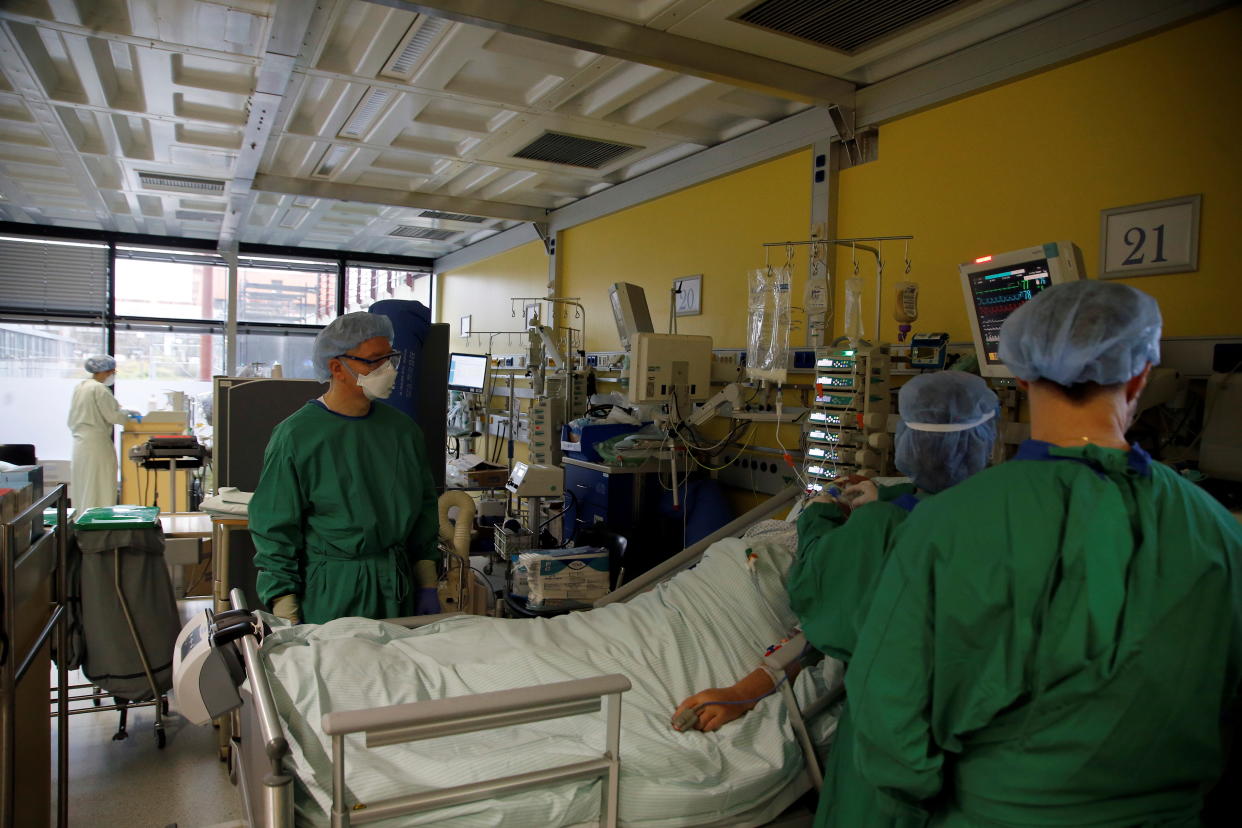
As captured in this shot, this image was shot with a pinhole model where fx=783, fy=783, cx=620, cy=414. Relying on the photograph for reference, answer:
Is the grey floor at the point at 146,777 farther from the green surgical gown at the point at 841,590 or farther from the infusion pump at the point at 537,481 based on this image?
the green surgical gown at the point at 841,590

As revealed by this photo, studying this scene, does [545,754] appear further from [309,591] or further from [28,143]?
[28,143]

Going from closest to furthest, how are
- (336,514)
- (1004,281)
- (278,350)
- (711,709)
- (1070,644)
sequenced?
(1070,644) < (711,709) < (336,514) < (1004,281) < (278,350)

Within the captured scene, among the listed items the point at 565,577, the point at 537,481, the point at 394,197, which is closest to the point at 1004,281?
the point at 565,577

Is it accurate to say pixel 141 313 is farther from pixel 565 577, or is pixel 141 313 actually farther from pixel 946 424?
pixel 946 424

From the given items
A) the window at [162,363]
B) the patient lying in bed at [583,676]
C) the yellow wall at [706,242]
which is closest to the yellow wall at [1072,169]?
the yellow wall at [706,242]

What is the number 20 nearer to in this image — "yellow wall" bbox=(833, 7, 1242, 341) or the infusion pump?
"yellow wall" bbox=(833, 7, 1242, 341)

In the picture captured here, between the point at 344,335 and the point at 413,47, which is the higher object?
the point at 413,47

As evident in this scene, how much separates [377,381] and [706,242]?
112 inches

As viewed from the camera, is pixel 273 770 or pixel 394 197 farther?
pixel 394 197

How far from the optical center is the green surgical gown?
163 cm

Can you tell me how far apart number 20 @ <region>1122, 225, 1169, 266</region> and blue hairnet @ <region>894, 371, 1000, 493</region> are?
1.26 metres

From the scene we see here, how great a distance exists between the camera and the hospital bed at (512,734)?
51.6 inches

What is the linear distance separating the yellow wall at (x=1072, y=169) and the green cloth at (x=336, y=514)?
233cm

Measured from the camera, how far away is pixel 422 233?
7859mm
